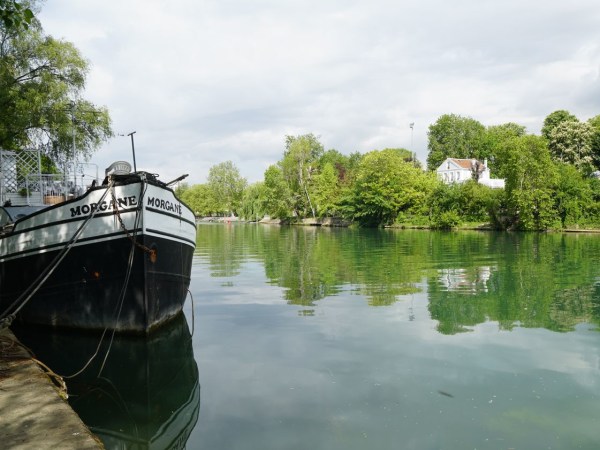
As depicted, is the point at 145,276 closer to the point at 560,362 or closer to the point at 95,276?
the point at 95,276

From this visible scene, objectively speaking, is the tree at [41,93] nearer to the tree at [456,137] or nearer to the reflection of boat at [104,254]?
the reflection of boat at [104,254]

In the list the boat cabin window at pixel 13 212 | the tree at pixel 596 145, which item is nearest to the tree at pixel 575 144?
the tree at pixel 596 145

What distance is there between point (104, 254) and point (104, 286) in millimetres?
619

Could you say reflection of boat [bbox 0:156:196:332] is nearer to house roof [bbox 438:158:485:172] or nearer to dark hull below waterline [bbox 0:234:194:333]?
dark hull below waterline [bbox 0:234:194:333]

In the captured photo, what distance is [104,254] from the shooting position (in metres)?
9.49

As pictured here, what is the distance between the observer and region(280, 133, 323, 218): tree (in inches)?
3236

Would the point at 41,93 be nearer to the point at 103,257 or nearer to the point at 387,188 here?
the point at 103,257

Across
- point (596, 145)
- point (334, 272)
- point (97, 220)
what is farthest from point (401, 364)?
point (596, 145)

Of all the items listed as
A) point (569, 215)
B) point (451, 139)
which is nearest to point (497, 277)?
point (569, 215)

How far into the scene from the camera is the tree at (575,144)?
6562 centimetres

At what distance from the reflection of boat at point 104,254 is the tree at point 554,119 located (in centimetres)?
7578

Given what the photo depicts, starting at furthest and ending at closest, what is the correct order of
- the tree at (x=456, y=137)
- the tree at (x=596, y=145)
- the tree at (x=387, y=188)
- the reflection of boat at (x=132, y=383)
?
the tree at (x=456, y=137) < the tree at (x=596, y=145) < the tree at (x=387, y=188) < the reflection of boat at (x=132, y=383)

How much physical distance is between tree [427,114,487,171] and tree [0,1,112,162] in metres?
80.7

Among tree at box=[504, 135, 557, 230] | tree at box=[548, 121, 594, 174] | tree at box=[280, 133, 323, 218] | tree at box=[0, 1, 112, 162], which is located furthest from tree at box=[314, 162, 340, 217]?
tree at box=[0, 1, 112, 162]
